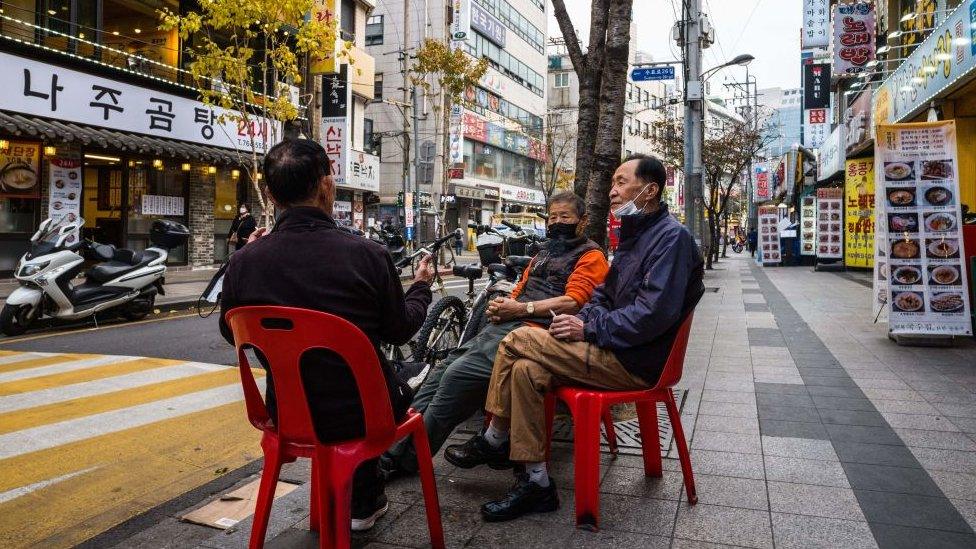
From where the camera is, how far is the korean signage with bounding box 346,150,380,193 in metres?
25.4

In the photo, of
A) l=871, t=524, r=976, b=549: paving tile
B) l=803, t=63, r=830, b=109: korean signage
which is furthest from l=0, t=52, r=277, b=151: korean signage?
l=803, t=63, r=830, b=109: korean signage

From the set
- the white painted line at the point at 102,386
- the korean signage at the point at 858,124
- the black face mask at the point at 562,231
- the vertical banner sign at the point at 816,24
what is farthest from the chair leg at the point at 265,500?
the vertical banner sign at the point at 816,24

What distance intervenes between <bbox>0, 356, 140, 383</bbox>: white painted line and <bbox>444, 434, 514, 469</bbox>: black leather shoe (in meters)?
4.43

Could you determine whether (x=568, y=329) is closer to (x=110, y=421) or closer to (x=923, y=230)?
(x=110, y=421)

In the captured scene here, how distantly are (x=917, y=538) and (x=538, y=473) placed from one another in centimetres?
149

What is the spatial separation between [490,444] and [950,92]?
32.9 feet

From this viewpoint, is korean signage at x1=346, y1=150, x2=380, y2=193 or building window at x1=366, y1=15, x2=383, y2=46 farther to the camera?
building window at x1=366, y1=15, x2=383, y2=46

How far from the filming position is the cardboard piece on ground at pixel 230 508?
9.23ft

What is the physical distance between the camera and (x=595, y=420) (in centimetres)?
258

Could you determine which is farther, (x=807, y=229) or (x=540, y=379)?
(x=807, y=229)

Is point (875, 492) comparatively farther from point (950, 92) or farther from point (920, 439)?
point (950, 92)

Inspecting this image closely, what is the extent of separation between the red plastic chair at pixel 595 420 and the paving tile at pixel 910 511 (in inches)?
29.7

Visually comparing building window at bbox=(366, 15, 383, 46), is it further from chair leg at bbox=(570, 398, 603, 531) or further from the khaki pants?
chair leg at bbox=(570, 398, 603, 531)

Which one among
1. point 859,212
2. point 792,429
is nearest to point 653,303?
Result: point 792,429
